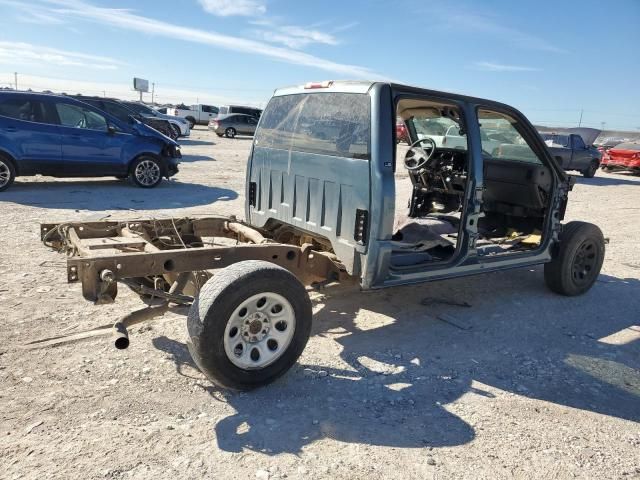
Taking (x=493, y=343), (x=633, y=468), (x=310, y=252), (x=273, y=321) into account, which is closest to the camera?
(x=633, y=468)

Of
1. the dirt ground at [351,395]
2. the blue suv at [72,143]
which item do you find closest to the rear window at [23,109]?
the blue suv at [72,143]

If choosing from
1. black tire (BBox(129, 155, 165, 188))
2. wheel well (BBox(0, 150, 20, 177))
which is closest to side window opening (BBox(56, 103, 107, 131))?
black tire (BBox(129, 155, 165, 188))

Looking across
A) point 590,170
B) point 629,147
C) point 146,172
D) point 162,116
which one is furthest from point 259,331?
point 629,147

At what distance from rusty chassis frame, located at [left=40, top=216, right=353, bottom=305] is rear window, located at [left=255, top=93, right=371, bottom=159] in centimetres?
83

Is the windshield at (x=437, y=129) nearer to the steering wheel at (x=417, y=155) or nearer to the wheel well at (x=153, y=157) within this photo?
the steering wheel at (x=417, y=155)

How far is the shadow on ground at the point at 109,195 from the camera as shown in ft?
29.2

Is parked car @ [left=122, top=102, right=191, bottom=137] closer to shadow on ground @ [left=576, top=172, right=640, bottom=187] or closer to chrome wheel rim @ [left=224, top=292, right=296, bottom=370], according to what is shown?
shadow on ground @ [left=576, top=172, right=640, bottom=187]

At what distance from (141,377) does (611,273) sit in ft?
20.1

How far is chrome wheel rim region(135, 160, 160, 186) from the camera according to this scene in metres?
10.9

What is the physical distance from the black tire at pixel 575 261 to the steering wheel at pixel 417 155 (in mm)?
1696

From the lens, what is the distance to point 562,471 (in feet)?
9.14

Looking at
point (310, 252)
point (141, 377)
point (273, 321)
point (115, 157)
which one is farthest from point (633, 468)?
point (115, 157)

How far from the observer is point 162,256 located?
341 cm

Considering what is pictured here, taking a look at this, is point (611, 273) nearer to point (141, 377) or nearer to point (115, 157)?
point (141, 377)
